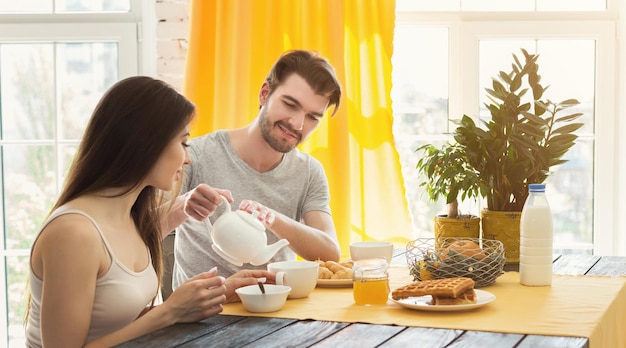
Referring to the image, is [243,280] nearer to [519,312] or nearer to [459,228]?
[519,312]

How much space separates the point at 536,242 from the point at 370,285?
1.54 ft

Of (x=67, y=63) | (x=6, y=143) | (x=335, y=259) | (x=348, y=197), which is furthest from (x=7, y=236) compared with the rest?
(x=335, y=259)

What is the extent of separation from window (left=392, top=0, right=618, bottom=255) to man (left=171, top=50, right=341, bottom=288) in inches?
42.2

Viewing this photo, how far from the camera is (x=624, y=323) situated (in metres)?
1.88

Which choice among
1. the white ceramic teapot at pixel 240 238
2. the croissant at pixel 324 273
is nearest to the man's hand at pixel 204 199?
the white ceramic teapot at pixel 240 238

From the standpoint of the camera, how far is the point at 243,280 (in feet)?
5.62

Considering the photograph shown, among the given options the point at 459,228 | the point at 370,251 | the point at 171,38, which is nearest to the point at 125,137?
the point at 370,251

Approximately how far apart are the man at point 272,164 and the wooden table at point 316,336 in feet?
2.55

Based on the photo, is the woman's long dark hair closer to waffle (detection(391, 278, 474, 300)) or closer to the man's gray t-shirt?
waffle (detection(391, 278, 474, 300))

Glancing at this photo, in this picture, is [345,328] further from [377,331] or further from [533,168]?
[533,168]

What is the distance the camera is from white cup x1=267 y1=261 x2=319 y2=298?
174 centimetres

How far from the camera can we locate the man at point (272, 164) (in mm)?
2350

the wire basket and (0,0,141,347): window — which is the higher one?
(0,0,141,347): window

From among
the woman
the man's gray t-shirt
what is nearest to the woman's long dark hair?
the woman
